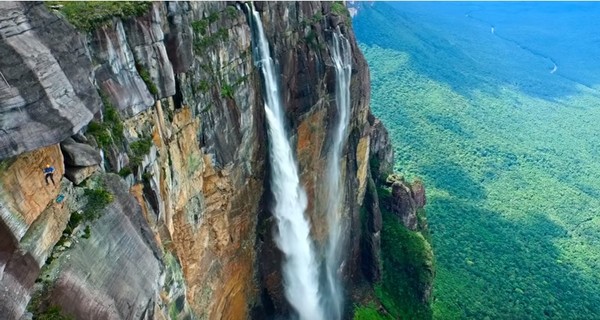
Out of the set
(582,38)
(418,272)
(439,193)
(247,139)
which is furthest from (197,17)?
(582,38)

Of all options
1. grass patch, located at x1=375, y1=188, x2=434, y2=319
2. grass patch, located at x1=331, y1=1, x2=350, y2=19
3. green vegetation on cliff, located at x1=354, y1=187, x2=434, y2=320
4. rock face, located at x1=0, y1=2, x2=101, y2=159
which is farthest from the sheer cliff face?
grass patch, located at x1=375, y1=188, x2=434, y2=319

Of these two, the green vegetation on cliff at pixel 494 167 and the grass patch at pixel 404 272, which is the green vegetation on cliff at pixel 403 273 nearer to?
the grass patch at pixel 404 272

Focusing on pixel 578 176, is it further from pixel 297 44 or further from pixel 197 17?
pixel 197 17

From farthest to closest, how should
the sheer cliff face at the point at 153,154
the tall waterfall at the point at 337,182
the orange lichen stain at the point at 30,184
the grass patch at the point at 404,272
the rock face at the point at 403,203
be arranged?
the rock face at the point at 403,203
the grass patch at the point at 404,272
the tall waterfall at the point at 337,182
the sheer cliff face at the point at 153,154
the orange lichen stain at the point at 30,184

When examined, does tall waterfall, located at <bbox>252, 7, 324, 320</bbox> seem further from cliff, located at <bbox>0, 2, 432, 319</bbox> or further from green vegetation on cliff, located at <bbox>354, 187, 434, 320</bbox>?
green vegetation on cliff, located at <bbox>354, 187, 434, 320</bbox>

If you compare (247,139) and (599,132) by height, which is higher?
(247,139)

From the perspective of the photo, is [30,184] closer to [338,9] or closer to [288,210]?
[288,210]

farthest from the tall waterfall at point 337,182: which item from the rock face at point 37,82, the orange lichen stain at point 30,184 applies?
the orange lichen stain at point 30,184
